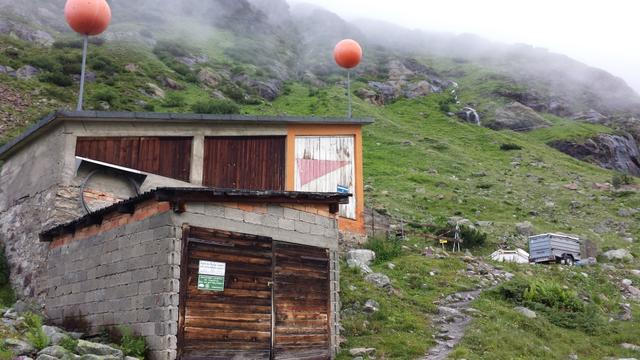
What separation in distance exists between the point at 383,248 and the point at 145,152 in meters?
8.76

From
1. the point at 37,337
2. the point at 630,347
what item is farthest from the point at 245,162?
the point at 630,347

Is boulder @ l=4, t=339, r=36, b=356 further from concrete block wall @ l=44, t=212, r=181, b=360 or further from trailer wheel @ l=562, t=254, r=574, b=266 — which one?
trailer wheel @ l=562, t=254, r=574, b=266

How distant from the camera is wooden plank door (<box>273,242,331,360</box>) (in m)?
11.6

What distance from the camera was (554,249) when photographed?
23.3 meters

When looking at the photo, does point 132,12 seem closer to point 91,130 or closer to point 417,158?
point 417,158

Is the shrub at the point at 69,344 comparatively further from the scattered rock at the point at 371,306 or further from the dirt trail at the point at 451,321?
the scattered rock at the point at 371,306

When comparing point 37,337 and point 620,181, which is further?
point 620,181

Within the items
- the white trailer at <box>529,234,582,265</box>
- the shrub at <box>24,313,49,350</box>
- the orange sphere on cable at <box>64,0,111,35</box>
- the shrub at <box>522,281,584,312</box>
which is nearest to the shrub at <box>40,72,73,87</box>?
the orange sphere on cable at <box>64,0,111,35</box>

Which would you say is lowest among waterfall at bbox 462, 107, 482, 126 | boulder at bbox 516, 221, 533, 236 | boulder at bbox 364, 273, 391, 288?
boulder at bbox 364, 273, 391, 288

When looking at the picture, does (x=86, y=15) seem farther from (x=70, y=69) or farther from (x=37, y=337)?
(x=70, y=69)

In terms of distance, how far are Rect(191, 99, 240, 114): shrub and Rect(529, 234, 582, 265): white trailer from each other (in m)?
26.7

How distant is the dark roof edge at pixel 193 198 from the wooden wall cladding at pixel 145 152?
9.32 feet

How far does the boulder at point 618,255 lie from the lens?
79.4ft

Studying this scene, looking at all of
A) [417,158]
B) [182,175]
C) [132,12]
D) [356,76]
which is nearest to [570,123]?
[356,76]
